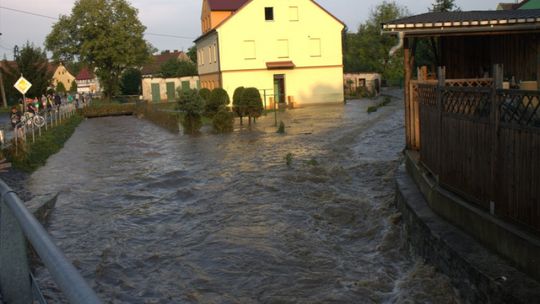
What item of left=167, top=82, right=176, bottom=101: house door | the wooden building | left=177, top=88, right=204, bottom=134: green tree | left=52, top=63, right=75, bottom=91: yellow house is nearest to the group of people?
left=177, top=88, right=204, bottom=134: green tree

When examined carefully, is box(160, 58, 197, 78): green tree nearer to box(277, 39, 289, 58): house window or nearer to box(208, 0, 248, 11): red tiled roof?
box(208, 0, 248, 11): red tiled roof

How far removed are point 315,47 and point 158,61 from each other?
76134 mm

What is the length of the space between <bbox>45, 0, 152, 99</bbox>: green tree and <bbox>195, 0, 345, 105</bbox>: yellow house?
22.0m

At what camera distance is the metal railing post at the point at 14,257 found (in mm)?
3074

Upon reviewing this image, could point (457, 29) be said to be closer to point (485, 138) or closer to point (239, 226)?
point (485, 138)

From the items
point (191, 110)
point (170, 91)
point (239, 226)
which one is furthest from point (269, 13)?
point (239, 226)

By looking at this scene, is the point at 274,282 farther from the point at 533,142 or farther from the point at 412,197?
the point at 533,142

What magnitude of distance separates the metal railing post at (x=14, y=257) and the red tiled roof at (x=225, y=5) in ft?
159

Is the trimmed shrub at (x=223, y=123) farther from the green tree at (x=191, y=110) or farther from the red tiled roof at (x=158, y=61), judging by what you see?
the red tiled roof at (x=158, y=61)

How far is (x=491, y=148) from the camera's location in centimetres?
605

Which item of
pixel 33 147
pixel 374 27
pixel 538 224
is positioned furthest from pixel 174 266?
pixel 374 27

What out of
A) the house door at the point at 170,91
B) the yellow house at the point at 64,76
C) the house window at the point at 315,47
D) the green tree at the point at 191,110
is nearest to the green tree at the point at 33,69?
the house door at the point at 170,91

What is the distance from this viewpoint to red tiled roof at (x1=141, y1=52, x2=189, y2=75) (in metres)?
90.3

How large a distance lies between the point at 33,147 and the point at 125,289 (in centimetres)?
1569
